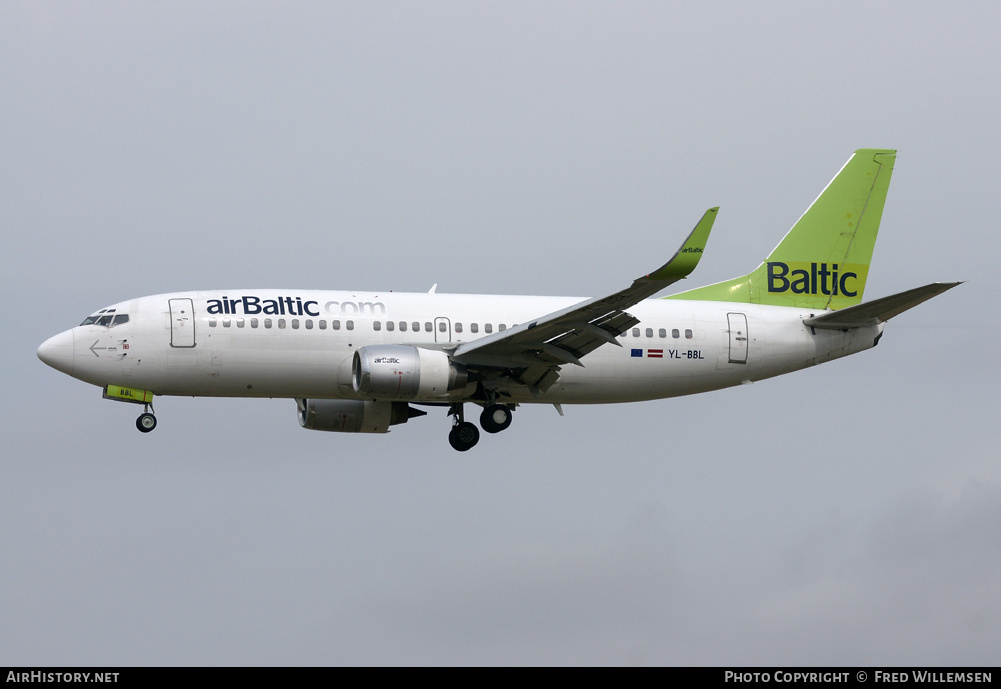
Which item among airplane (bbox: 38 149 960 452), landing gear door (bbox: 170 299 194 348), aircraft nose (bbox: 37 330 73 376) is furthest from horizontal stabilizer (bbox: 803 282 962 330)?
aircraft nose (bbox: 37 330 73 376)

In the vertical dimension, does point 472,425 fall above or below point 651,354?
below

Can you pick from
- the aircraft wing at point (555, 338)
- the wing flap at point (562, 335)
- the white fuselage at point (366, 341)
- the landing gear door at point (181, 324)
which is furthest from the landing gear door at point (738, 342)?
the landing gear door at point (181, 324)

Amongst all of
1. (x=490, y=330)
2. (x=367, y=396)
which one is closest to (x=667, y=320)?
(x=490, y=330)

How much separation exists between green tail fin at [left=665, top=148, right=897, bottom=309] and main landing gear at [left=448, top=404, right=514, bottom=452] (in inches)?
279

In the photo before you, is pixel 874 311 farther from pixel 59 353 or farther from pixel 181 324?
pixel 59 353

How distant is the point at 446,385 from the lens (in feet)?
141

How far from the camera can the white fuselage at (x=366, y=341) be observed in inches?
1684

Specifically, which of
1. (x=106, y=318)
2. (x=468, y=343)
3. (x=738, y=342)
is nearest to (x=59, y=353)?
(x=106, y=318)

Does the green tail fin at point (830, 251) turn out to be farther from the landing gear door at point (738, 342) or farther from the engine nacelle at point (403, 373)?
the engine nacelle at point (403, 373)

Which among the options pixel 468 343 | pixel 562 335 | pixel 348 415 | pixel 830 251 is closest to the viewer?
pixel 562 335

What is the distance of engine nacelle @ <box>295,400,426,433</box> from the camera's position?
4722 cm

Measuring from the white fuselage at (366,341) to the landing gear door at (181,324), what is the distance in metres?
0.03

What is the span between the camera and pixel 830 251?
49469 millimetres

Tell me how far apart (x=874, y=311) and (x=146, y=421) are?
70.0 feet
